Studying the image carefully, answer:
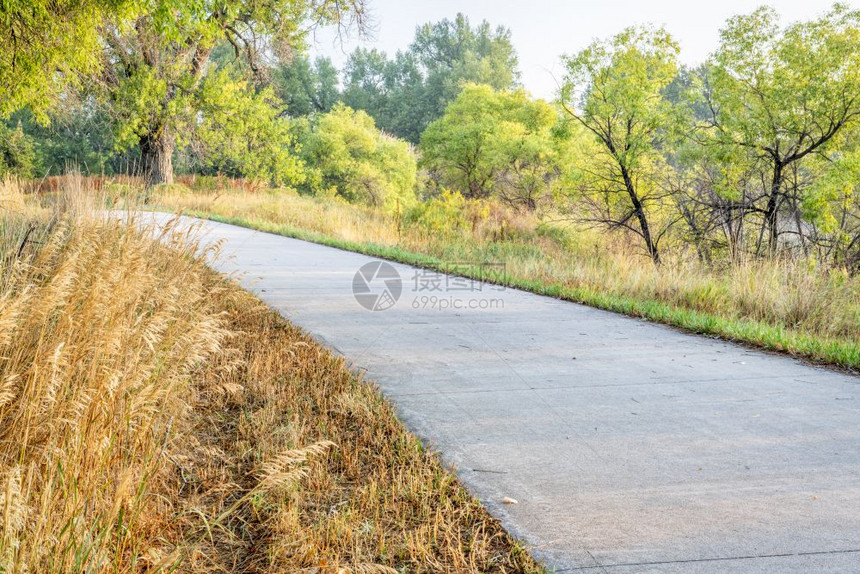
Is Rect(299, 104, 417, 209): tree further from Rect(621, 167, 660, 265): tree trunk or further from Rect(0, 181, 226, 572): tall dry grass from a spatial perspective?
Rect(0, 181, 226, 572): tall dry grass

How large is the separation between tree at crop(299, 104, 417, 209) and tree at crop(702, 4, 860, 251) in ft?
76.0

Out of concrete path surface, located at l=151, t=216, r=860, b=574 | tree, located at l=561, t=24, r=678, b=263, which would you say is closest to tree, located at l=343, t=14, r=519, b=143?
tree, located at l=561, t=24, r=678, b=263

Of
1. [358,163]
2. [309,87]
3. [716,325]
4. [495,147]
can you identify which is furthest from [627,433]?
[309,87]

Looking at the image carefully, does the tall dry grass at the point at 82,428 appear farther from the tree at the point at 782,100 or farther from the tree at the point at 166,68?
the tree at the point at 166,68

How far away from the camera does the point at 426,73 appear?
74.3 metres

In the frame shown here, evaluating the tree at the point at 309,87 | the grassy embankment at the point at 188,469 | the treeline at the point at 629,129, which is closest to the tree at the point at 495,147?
the treeline at the point at 629,129

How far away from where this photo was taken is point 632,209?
16.3 metres

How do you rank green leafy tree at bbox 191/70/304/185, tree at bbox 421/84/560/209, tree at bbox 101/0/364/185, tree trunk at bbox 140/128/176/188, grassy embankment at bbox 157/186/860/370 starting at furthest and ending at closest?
1. tree at bbox 421/84/560/209
2. tree trunk at bbox 140/128/176/188
3. green leafy tree at bbox 191/70/304/185
4. tree at bbox 101/0/364/185
5. grassy embankment at bbox 157/186/860/370

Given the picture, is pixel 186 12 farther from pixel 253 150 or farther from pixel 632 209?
pixel 253 150

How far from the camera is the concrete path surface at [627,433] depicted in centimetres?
263

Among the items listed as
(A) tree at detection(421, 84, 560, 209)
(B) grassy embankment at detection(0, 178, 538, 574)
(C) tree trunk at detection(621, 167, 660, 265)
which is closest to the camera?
(B) grassy embankment at detection(0, 178, 538, 574)

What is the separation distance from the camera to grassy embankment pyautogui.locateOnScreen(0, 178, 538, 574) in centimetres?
230

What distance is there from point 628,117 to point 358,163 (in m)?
24.3

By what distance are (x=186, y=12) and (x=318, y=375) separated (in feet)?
21.6
